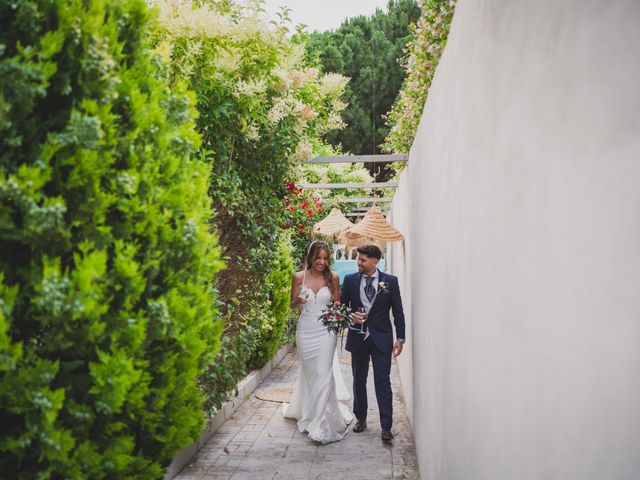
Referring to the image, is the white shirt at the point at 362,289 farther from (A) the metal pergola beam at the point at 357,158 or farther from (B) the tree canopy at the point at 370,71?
(B) the tree canopy at the point at 370,71

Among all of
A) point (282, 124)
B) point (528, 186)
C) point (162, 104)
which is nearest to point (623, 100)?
point (528, 186)

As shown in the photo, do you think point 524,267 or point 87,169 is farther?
point 87,169

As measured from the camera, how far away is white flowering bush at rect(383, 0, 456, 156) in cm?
468

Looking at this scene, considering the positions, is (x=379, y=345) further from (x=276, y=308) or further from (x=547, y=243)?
(x=547, y=243)

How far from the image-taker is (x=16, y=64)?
210cm

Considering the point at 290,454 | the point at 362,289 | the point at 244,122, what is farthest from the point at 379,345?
the point at 244,122

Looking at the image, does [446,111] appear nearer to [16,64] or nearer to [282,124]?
Result: [16,64]

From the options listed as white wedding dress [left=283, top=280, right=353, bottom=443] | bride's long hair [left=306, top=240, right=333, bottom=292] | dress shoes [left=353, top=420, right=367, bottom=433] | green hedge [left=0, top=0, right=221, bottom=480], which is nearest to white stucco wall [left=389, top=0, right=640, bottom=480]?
green hedge [left=0, top=0, right=221, bottom=480]

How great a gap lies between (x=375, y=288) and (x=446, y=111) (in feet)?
11.1

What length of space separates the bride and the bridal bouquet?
37 centimetres

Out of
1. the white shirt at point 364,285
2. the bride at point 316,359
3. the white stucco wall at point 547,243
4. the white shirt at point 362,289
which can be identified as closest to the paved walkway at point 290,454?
the bride at point 316,359

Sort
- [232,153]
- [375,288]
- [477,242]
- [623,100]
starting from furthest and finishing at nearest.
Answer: [375,288]
[232,153]
[477,242]
[623,100]

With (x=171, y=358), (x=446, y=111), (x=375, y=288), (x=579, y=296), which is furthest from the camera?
(x=375, y=288)

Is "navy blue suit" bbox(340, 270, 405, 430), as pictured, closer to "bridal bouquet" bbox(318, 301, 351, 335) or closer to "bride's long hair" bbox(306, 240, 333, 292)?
"bridal bouquet" bbox(318, 301, 351, 335)
